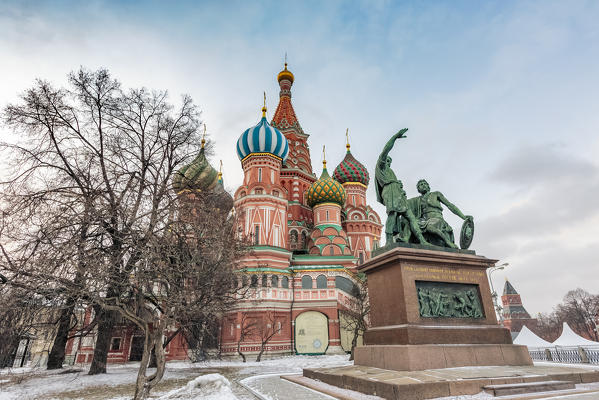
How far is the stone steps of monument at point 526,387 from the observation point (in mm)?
5363

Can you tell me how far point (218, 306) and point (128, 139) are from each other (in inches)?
281

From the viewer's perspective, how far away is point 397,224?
934cm

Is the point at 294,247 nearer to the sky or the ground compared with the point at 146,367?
nearer to the sky

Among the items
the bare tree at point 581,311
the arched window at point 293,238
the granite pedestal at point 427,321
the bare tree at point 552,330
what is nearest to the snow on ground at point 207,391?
the granite pedestal at point 427,321

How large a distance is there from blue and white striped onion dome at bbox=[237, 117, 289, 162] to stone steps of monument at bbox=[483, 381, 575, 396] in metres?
28.2

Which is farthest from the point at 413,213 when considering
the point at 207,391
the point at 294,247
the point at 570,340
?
the point at 294,247

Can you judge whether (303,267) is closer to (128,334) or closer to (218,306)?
(128,334)

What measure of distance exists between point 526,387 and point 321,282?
67.1 ft

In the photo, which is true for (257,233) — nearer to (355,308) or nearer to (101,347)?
(355,308)

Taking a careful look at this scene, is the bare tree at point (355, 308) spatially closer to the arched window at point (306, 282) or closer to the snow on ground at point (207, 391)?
the arched window at point (306, 282)

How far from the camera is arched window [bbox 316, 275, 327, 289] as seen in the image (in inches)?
1003

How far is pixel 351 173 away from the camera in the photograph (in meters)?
41.2

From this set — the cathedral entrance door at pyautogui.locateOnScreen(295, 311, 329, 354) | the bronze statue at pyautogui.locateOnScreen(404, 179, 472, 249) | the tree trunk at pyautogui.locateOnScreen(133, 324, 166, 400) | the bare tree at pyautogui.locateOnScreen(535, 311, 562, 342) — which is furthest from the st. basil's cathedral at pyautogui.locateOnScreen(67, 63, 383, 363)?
the bare tree at pyautogui.locateOnScreen(535, 311, 562, 342)

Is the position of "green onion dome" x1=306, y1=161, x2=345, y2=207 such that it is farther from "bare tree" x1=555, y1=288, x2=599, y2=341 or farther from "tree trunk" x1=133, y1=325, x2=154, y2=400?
"bare tree" x1=555, y1=288, x2=599, y2=341
